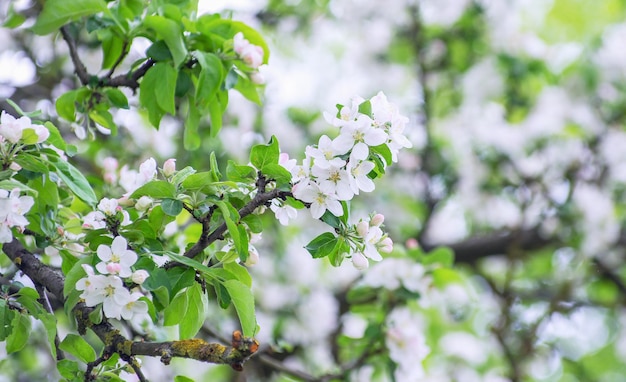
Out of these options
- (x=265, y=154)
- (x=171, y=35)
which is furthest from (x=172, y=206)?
(x=171, y=35)

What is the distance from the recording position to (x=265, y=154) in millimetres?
1086

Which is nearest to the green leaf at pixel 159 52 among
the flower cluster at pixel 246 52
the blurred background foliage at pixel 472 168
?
the flower cluster at pixel 246 52

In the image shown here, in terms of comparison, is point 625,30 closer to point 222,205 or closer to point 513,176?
point 513,176

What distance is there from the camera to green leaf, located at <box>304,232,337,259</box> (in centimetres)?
110

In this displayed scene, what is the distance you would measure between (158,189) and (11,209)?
0.70 ft

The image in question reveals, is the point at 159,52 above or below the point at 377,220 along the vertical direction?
above

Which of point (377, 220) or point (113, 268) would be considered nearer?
point (113, 268)

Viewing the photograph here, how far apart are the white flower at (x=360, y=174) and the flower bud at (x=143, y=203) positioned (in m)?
0.34

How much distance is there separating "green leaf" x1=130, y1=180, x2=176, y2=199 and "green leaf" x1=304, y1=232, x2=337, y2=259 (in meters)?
0.22

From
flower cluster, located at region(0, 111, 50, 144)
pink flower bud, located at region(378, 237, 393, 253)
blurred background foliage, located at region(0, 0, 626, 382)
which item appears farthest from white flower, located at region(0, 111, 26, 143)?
blurred background foliage, located at region(0, 0, 626, 382)

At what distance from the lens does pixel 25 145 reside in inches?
45.0

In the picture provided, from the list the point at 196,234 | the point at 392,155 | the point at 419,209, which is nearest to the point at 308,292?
the point at 419,209

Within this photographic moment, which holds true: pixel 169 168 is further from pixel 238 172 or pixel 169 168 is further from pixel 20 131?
pixel 20 131

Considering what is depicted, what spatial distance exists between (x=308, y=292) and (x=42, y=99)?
1301 mm
